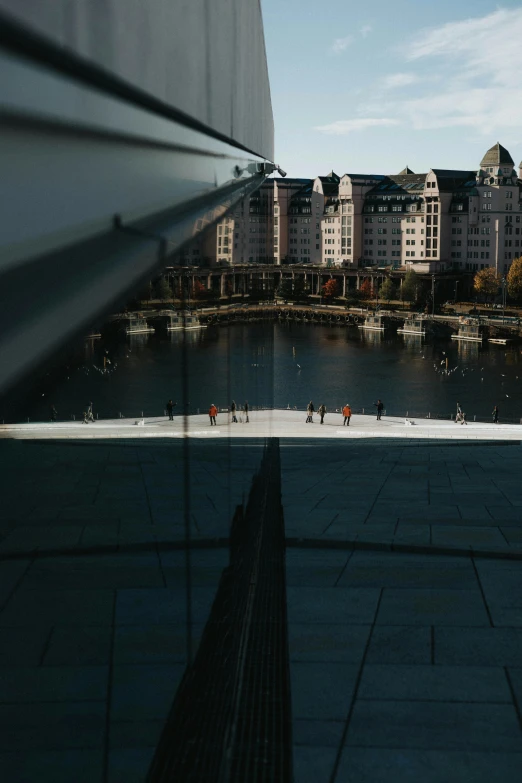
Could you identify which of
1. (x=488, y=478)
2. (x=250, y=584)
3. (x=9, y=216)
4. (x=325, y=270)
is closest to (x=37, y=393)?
(x=9, y=216)

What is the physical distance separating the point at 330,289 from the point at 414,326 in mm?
9345

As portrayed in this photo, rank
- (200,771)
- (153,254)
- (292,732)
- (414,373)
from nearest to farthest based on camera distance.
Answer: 1. (153,254)
2. (200,771)
3. (292,732)
4. (414,373)

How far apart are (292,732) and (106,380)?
2073 mm

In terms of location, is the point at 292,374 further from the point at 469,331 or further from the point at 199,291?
the point at 199,291

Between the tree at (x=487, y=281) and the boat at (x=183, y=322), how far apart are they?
47.0 m

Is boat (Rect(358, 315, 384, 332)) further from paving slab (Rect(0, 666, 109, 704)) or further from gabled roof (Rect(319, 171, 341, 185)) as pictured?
paving slab (Rect(0, 666, 109, 704))

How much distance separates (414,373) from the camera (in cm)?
3328

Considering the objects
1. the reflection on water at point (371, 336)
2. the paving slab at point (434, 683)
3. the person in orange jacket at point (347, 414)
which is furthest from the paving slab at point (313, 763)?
the reflection on water at point (371, 336)

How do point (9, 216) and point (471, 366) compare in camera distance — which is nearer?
point (9, 216)

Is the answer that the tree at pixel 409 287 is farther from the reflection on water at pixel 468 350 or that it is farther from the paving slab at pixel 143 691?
the paving slab at pixel 143 691

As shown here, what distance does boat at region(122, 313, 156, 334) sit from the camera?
82 centimetres

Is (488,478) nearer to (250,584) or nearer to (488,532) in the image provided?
(488,532)

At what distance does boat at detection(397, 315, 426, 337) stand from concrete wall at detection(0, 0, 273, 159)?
41.6 metres

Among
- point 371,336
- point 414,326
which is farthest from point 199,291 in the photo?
point 371,336
